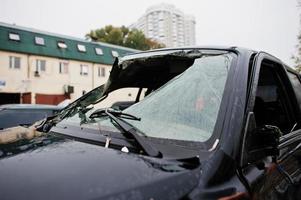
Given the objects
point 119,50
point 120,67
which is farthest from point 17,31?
point 120,67

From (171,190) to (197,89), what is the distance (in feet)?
2.48

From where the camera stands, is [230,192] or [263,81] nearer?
[230,192]

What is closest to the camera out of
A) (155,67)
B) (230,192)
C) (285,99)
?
(230,192)

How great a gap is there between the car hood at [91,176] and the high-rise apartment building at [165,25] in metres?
71.3

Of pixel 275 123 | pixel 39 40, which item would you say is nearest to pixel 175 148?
pixel 275 123

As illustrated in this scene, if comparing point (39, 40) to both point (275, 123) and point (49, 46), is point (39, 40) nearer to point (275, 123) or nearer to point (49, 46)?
point (49, 46)

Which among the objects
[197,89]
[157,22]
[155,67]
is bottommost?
[197,89]

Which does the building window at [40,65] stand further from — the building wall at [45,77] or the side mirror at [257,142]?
the side mirror at [257,142]

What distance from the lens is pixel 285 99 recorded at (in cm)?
262

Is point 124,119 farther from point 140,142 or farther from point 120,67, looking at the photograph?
point 120,67

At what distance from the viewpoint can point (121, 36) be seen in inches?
1905

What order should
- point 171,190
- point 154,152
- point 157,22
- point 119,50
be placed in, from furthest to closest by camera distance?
point 157,22, point 119,50, point 154,152, point 171,190

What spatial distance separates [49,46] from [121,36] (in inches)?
857

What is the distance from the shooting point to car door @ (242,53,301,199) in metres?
1.48
